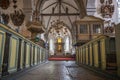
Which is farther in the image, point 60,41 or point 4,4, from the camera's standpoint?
point 60,41

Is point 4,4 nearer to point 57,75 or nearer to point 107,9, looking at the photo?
point 107,9

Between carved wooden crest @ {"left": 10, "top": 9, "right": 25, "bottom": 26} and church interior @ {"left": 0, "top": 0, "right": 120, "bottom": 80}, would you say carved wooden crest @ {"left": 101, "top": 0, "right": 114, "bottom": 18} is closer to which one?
church interior @ {"left": 0, "top": 0, "right": 120, "bottom": 80}

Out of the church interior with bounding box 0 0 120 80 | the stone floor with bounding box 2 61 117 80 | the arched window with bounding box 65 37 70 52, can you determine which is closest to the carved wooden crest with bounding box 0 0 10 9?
the church interior with bounding box 0 0 120 80

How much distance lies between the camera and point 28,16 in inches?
504

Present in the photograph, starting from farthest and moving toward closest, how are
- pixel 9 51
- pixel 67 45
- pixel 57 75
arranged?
pixel 67 45, pixel 57 75, pixel 9 51

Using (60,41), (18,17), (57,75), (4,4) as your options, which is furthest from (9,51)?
(60,41)

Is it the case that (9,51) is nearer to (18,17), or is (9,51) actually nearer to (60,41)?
(18,17)

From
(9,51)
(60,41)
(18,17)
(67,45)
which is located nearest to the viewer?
(9,51)

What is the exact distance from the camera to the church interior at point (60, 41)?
403 centimetres

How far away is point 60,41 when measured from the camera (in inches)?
1403

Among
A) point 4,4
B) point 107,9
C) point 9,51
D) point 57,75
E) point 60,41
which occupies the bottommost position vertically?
point 57,75

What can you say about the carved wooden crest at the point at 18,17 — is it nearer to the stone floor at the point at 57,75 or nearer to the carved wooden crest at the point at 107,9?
the carved wooden crest at the point at 107,9

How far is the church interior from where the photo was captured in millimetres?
4033

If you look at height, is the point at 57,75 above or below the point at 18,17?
below
